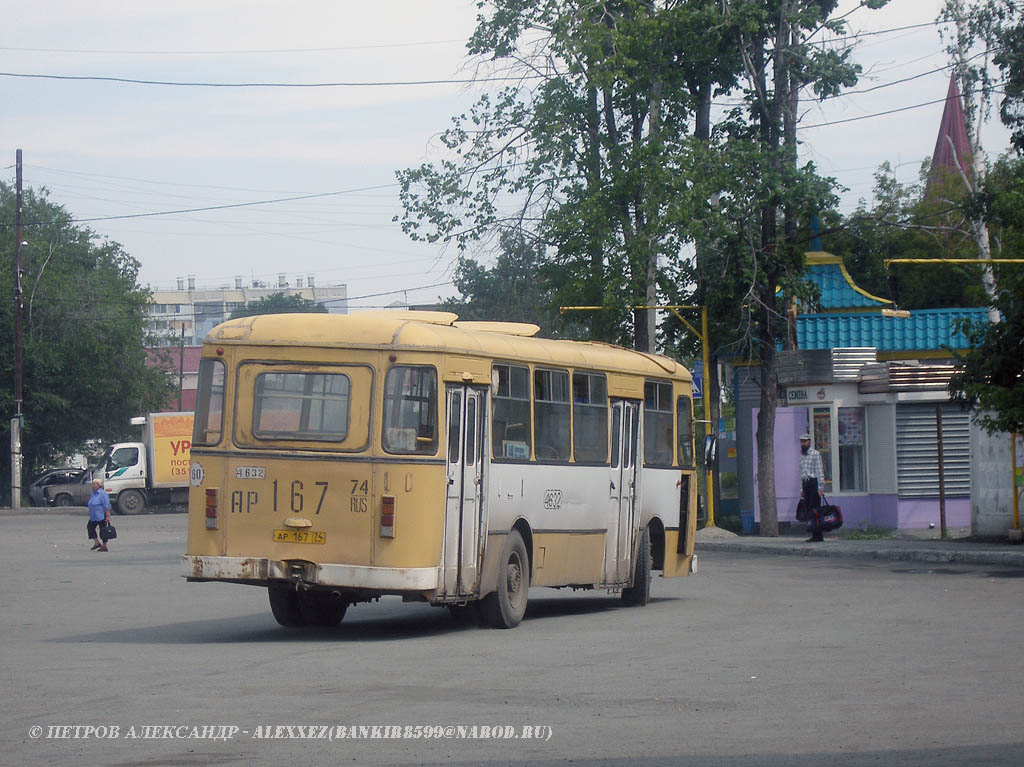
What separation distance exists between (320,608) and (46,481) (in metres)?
50.3

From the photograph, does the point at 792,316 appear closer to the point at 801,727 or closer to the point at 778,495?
the point at 778,495

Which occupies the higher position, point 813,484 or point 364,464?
point 813,484

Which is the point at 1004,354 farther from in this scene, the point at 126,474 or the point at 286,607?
the point at 126,474

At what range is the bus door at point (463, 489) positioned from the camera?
13914 mm

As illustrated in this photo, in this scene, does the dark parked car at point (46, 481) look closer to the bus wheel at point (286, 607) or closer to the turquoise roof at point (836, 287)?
the turquoise roof at point (836, 287)

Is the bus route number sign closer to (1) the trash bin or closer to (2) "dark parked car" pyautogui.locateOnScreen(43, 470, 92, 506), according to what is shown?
(1) the trash bin

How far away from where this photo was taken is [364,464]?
44.4 ft

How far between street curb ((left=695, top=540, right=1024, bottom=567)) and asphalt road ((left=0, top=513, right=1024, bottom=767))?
17.7 ft

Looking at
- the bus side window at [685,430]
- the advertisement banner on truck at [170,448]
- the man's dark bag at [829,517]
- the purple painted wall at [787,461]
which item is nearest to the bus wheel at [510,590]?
the bus side window at [685,430]

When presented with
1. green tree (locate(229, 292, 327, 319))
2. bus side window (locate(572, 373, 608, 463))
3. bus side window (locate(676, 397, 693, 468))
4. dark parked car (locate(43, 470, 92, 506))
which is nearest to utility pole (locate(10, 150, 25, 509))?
dark parked car (locate(43, 470, 92, 506))

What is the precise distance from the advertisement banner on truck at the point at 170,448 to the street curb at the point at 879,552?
2806 cm

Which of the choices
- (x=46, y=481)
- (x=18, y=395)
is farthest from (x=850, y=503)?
(x=46, y=481)

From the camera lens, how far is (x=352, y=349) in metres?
13.8

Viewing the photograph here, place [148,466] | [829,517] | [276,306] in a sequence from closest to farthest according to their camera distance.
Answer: [829,517] < [148,466] < [276,306]
